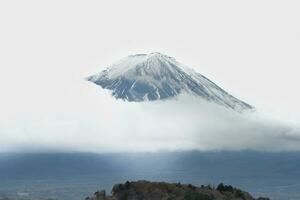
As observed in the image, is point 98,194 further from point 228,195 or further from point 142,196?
point 228,195

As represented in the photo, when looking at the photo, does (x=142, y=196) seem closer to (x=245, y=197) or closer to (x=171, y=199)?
(x=171, y=199)

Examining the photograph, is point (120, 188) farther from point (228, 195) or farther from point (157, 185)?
point (228, 195)

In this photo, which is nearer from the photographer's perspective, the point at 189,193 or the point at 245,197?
the point at 189,193

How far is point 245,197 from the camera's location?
172 m

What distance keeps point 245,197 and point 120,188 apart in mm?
27193

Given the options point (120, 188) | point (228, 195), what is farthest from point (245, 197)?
point (120, 188)

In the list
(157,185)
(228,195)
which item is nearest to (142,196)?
(157,185)

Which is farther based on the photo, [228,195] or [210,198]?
[228,195]

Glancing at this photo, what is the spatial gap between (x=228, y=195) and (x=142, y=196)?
1981cm

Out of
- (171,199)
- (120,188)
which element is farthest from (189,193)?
(120,188)

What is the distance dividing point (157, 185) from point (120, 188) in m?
7.51

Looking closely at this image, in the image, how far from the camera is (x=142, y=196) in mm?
161750

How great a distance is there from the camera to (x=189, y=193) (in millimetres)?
160875

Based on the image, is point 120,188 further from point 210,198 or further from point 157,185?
point 210,198
